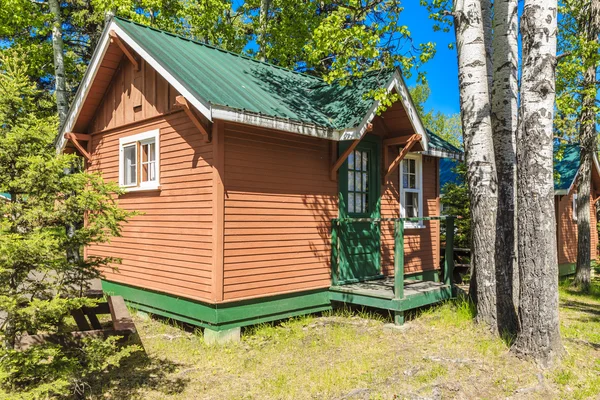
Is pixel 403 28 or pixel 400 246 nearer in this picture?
pixel 400 246

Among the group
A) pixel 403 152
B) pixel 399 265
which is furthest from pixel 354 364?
pixel 403 152

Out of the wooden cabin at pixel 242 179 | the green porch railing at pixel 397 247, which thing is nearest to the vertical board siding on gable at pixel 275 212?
the wooden cabin at pixel 242 179

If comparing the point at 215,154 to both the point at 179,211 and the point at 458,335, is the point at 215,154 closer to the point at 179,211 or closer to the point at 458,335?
the point at 179,211

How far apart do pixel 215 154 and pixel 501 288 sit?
4.72 metres

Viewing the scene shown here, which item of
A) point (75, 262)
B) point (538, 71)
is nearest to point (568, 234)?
point (538, 71)

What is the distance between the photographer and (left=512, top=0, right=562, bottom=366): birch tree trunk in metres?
5.98

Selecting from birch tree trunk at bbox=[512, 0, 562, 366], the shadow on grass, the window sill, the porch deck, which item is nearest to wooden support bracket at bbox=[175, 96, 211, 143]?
the window sill

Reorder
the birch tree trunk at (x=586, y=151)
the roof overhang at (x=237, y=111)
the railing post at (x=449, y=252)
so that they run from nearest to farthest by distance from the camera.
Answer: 1. the roof overhang at (x=237, y=111)
2. the railing post at (x=449, y=252)
3. the birch tree trunk at (x=586, y=151)

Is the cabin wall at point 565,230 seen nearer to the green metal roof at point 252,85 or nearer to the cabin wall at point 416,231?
Result: the cabin wall at point 416,231

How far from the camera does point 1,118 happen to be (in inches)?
185

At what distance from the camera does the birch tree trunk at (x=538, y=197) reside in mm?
5984

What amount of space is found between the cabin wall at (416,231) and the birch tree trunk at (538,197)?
13.3 feet

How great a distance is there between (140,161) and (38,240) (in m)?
5.04

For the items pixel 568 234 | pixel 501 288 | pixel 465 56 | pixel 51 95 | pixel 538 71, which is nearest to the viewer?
pixel 538 71
